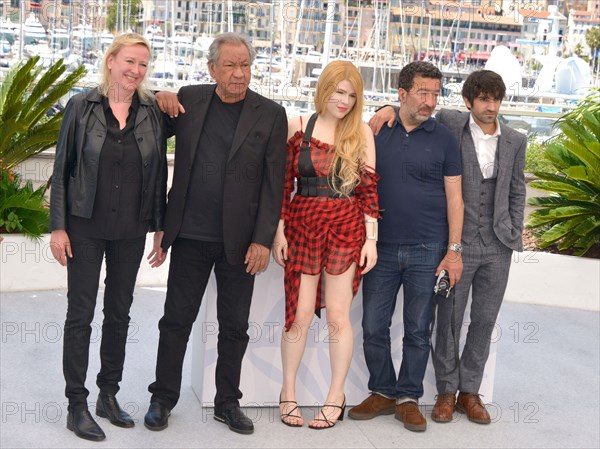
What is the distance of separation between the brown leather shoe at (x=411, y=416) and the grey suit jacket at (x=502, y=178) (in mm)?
813

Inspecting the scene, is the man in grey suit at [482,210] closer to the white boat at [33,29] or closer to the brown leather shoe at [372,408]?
the brown leather shoe at [372,408]

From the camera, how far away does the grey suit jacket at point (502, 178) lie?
4.28m

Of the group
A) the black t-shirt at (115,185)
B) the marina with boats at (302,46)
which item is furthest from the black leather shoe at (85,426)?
the marina with boats at (302,46)

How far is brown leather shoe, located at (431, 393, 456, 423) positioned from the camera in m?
4.42

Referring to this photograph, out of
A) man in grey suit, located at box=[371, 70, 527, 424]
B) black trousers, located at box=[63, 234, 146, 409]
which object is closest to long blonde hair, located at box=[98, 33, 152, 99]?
black trousers, located at box=[63, 234, 146, 409]

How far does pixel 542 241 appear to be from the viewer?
7.12m

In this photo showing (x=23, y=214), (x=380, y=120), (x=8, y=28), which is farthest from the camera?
(x=8, y=28)

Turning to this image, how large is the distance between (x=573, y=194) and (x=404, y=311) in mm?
3079

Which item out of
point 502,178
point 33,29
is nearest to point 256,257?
point 502,178

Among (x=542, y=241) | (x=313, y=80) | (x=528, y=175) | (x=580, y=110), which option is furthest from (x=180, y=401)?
(x=313, y=80)

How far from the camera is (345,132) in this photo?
3.98 metres

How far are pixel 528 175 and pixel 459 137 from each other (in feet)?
21.3

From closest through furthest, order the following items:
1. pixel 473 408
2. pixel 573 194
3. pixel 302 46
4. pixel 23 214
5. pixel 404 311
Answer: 1. pixel 404 311
2. pixel 473 408
3. pixel 23 214
4. pixel 573 194
5. pixel 302 46

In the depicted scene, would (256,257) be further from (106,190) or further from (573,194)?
(573,194)
